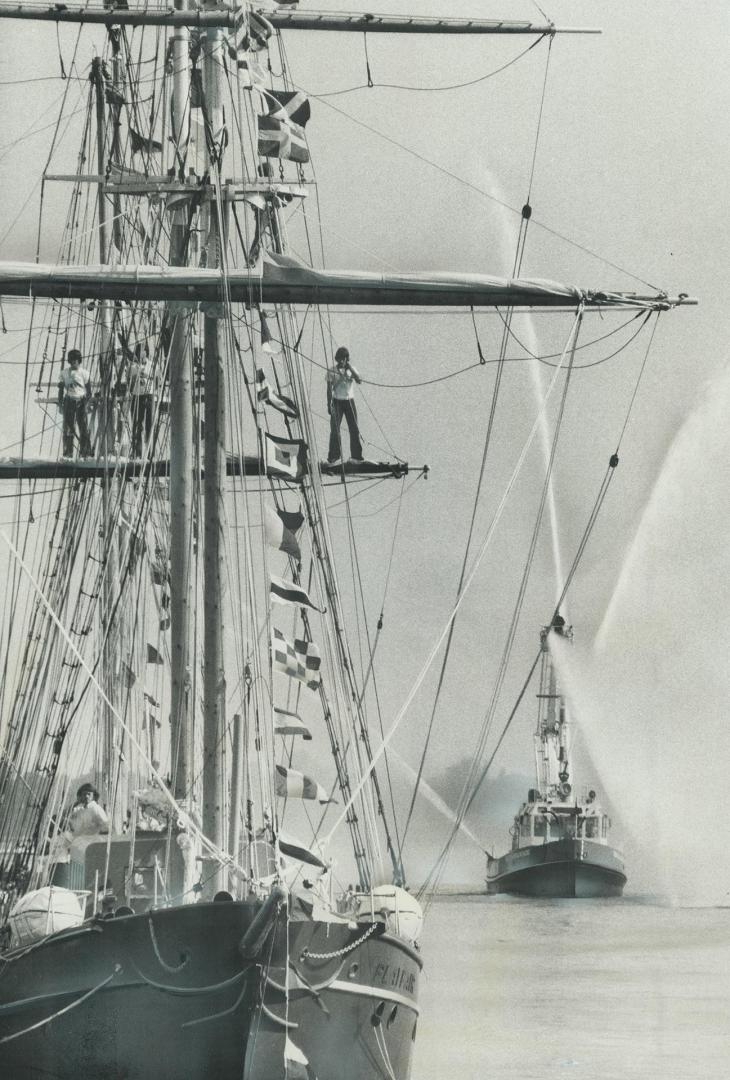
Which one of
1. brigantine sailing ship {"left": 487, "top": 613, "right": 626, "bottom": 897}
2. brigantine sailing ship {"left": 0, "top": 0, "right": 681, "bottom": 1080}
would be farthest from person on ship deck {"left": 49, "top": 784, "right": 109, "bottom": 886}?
brigantine sailing ship {"left": 487, "top": 613, "right": 626, "bottom": 897}

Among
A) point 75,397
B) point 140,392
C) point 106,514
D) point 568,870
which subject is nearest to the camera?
point 106,514

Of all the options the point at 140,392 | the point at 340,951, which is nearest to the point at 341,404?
the point at 140,392

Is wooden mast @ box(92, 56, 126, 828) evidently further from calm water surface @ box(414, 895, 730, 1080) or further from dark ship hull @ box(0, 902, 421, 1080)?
calm water surface @ box(414, 895, 730, 1080)

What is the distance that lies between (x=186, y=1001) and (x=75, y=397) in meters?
22.6

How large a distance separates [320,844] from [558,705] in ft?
299

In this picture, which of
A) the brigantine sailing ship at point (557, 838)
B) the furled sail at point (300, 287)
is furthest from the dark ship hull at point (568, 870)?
the furled sail at point (300, 287)

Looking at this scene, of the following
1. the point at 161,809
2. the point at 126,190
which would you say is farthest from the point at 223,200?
the point at 161,809

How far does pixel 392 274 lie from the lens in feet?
116

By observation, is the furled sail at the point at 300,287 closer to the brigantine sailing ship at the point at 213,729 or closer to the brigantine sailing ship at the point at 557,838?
the brigantine sailing ship at the point at 213,729

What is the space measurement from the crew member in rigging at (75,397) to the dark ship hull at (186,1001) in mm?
20742

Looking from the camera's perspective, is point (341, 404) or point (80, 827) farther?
point (341, 404)

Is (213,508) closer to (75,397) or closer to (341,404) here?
(341,404)

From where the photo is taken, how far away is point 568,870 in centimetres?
12006

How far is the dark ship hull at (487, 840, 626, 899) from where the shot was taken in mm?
120000
